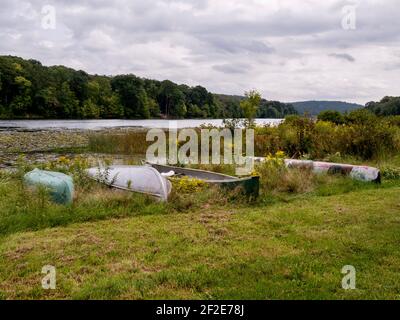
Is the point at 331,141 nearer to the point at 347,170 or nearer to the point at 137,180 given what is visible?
the point at 347,170

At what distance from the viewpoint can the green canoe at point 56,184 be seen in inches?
277

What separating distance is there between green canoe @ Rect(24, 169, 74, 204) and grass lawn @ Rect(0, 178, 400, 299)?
0.45 m

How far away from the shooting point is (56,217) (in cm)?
629

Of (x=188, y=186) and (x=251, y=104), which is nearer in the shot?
(x=188, y=186)

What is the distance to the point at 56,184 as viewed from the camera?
7.19 metres

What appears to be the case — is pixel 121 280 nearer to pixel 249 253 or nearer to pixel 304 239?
pixel 249 253

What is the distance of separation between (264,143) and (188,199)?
690 cm

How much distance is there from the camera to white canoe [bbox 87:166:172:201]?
7.43 meters

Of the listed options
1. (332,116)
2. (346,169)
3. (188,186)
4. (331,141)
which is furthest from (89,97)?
(188,186)

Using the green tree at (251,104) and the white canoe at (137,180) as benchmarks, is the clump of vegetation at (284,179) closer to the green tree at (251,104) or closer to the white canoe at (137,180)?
the white canoe at (137,180)

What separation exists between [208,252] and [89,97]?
69.2m

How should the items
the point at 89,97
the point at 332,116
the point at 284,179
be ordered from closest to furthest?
the point at 284,179
the point at 332,116
the point at 89,97

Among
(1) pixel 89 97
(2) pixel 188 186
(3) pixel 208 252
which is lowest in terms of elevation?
(3) pixel 208 252

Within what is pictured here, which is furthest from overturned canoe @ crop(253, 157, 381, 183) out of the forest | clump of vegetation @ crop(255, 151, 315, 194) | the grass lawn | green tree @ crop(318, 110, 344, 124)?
Answer: the forest
